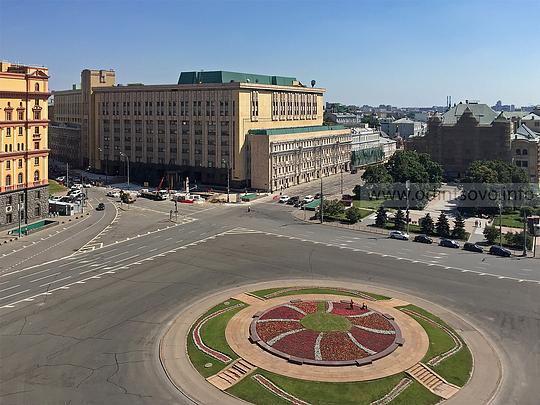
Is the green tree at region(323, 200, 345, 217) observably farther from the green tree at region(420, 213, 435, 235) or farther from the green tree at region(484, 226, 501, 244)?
the green tree at region(484, 226, 501, 244)

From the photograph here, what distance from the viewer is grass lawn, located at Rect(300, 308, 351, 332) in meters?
47.7

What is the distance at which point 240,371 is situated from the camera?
3997cm

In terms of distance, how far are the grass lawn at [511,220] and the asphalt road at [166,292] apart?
1138 inches

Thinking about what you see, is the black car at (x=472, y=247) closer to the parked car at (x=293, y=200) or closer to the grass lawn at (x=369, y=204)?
the grass lawn at (x=369, y=204)

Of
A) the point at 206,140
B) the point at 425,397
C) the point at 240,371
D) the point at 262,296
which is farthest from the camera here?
the point at 206,140

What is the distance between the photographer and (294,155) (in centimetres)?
14788

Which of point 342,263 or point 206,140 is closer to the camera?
point 342,263

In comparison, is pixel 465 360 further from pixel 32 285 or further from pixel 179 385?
pixel 32 285

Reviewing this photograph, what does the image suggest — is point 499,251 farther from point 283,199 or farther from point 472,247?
point 283,199

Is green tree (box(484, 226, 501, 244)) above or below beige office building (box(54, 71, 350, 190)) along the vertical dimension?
below

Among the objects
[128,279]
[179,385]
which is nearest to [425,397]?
[179,385]

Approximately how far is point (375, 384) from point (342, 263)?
3368 cm

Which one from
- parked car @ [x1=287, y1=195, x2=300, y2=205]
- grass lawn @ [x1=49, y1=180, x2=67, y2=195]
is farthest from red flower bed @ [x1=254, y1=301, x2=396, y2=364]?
grass lawn @ [x1=49, y1=180, x2=67, y2=195]

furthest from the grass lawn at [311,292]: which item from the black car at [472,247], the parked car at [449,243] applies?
the parked car at [449,243]
